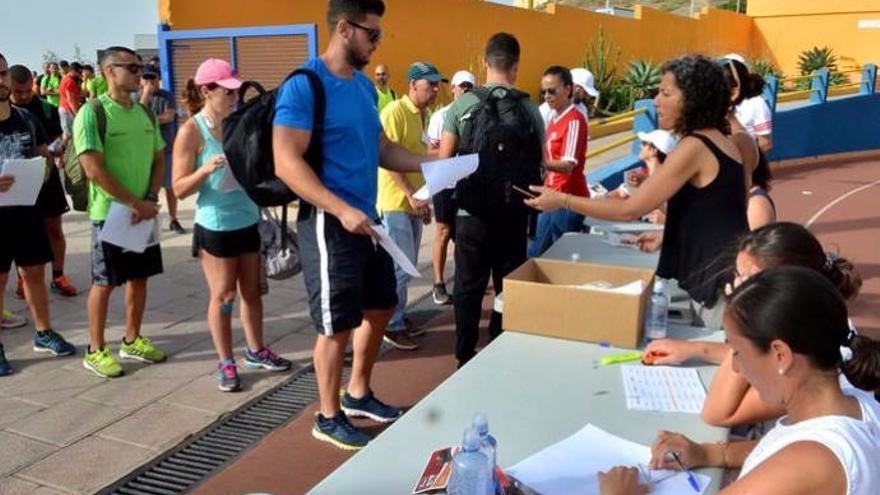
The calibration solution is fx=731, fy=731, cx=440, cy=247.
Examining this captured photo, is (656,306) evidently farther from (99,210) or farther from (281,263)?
(99,210)

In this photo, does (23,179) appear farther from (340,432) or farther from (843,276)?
(843,276)

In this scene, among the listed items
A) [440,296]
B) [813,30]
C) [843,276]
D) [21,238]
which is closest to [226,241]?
[21,238]

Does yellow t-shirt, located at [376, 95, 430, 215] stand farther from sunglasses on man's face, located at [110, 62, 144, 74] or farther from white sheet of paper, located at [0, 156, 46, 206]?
white sheet of paper, located at [0, 156, 46, 206]

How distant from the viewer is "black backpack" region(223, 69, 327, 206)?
2.85 meters

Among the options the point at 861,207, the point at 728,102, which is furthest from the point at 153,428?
the point at 861,207

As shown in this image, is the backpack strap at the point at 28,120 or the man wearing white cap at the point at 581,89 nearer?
the backpack strap at the point at 28,120

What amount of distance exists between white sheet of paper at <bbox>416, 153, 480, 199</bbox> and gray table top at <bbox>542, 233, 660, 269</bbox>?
0.81 metres

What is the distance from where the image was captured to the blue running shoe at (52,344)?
4.29 meters

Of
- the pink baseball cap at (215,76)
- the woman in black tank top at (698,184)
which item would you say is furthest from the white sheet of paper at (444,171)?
the pink baseball cap at (215,76)

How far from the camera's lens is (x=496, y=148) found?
3.59 metres

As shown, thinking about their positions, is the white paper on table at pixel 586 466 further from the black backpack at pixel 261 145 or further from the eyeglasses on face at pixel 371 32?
the eyeglasses on face at pixel 371 32

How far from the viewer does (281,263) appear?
3684 mm

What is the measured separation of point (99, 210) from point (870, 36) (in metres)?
27.7

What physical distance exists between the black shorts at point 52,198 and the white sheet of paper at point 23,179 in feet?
3.52
